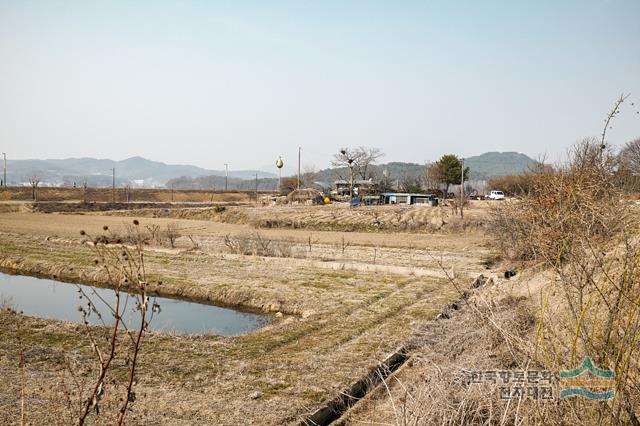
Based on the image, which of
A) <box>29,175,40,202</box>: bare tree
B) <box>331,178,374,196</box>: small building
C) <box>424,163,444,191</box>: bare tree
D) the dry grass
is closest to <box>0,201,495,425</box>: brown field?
the dry grass

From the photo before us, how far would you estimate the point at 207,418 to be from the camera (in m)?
6.02

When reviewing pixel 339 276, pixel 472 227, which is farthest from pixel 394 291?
pixel 472 227

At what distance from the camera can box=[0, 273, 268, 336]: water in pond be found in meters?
12.1

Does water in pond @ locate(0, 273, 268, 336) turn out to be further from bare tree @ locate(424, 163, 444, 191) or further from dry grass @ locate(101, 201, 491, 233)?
bare tree @ locate(424, 163, 444, 191)

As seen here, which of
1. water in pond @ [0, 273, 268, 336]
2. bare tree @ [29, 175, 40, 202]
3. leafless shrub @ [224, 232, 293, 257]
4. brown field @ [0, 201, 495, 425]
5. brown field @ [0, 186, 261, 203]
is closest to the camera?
brown field @ [0, 201, 495, 425]

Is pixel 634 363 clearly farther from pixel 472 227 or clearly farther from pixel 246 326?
pixel 472 227

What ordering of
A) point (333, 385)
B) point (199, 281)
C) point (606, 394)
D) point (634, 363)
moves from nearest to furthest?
point (606, 394) < point (634, 363) < point (333, 385) < point (199, 281)

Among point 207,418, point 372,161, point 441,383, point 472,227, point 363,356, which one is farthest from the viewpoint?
point 372,161

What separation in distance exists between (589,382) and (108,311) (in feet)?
40.9

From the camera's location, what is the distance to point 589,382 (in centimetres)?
342

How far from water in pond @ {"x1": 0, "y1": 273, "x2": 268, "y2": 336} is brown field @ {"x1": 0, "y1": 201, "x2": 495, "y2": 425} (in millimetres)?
534

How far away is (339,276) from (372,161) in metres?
70.5

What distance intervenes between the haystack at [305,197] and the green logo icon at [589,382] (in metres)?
54.8

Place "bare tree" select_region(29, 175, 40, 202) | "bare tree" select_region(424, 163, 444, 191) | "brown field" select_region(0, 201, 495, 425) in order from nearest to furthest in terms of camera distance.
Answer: "brown field" select_region(0, 201, 495, 425), "bare tree" select_region(29, 175, 40, 202), "bare tree" select_region(424, 163, 444, 191)
